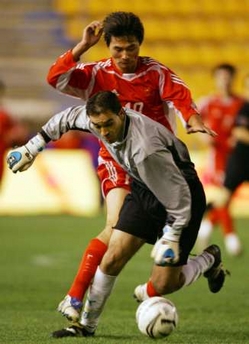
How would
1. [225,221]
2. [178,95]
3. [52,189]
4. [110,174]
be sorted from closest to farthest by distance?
[178,95] → [110,174] → [225,221] → [52,189]

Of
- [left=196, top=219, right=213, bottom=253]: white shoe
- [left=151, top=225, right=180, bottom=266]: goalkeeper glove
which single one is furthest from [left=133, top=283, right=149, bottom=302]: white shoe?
[left=196, top=219, right=213, bottom=253]: white shoe

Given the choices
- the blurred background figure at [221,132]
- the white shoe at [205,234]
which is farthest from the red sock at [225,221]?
the white shoe at [205,234]

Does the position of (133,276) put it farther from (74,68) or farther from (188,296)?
(74,68)

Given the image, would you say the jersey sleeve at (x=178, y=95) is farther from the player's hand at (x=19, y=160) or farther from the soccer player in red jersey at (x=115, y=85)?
the player's hand at (x=19, y=160)

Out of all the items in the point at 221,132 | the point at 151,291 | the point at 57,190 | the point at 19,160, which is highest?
the point at 19,160

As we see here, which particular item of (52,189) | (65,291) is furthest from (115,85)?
(52,189)

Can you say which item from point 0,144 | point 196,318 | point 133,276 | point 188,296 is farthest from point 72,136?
point 196,318

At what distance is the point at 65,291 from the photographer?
29.9 ft

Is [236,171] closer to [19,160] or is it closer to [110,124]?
[19,160]

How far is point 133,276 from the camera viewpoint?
1027 centimetres

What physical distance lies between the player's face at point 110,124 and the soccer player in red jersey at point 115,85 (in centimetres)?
70

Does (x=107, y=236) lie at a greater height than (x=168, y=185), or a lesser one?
lesser

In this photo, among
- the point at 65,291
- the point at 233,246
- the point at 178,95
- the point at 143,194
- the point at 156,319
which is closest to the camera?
the point at 156,319

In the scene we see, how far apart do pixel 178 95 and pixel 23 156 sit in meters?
1.12
